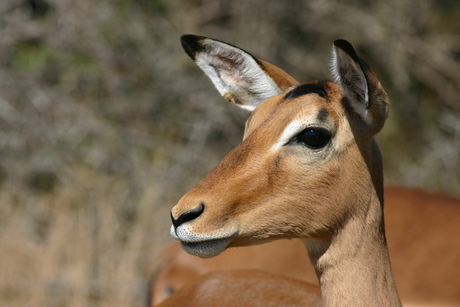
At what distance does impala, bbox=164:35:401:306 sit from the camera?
241 centimetres

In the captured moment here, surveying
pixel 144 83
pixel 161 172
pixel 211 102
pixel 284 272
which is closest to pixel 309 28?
pixel 211 102

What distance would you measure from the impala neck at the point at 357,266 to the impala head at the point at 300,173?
51 millimetres

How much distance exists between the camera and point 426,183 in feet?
26.6

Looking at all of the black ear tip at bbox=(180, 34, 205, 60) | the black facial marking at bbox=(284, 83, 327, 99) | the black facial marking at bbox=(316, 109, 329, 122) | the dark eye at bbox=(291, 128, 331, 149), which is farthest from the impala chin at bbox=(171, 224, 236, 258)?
the black ear tip at bbox=(180, 34, 205, 60)

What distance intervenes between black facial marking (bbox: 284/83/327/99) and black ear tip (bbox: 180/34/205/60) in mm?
629

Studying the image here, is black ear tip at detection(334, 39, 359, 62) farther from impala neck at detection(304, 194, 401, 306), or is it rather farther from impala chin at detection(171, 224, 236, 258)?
impala chin at detection(171, 224, 236, 258)

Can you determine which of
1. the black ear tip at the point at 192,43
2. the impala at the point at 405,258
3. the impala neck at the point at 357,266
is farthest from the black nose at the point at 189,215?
the impala at the point at 405,258

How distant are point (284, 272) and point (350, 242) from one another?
7.08 feet

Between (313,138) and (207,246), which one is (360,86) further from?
(207,246)

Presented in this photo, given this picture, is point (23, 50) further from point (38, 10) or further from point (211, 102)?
point (211, 102)

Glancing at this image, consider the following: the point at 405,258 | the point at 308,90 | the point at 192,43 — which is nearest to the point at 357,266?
the point at 308,90

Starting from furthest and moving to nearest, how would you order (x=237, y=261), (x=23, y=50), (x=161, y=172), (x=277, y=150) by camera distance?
(x=23, y=50)
(x=161, y=172)
(x=237, y=261)
(x=277, y=150)

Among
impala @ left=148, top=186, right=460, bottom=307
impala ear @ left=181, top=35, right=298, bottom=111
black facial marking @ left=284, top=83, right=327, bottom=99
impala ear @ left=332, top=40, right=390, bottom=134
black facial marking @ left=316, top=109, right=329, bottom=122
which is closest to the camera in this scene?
impala ear @ left=332, top=40, right=390, bottom=134

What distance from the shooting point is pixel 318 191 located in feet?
8.32
